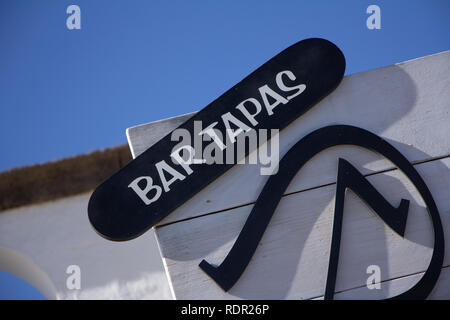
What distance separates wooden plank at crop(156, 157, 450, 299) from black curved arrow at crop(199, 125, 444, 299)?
1.0 inches

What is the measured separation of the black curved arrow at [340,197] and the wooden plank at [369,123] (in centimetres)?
4

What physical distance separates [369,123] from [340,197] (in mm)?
340

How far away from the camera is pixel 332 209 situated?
2018mm

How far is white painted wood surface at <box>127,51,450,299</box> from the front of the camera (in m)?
1.91

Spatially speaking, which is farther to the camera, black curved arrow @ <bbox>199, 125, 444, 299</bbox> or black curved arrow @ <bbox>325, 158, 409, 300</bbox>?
black curved arrow @ <bbox>325, 158, 409, 300</bbox>

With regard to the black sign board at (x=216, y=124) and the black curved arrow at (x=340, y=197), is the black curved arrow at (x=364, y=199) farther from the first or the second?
the black sign board at (x=216, y=124)

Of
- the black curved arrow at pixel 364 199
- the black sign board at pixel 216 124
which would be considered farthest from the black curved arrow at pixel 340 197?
the black sign board at pixel 216 124

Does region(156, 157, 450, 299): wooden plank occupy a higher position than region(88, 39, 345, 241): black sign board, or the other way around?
region(88, 39, 345, 241): black sign board

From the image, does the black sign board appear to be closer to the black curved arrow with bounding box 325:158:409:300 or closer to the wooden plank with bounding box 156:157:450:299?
the wooden plank with bounding box 156:157:450:299

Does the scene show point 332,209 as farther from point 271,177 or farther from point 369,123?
point 369,123

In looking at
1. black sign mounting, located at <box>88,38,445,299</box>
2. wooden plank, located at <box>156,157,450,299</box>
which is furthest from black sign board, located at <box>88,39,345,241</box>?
wooden plank, located at <box>156,157,450,299</box>

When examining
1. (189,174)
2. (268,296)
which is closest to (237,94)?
(189,174)
